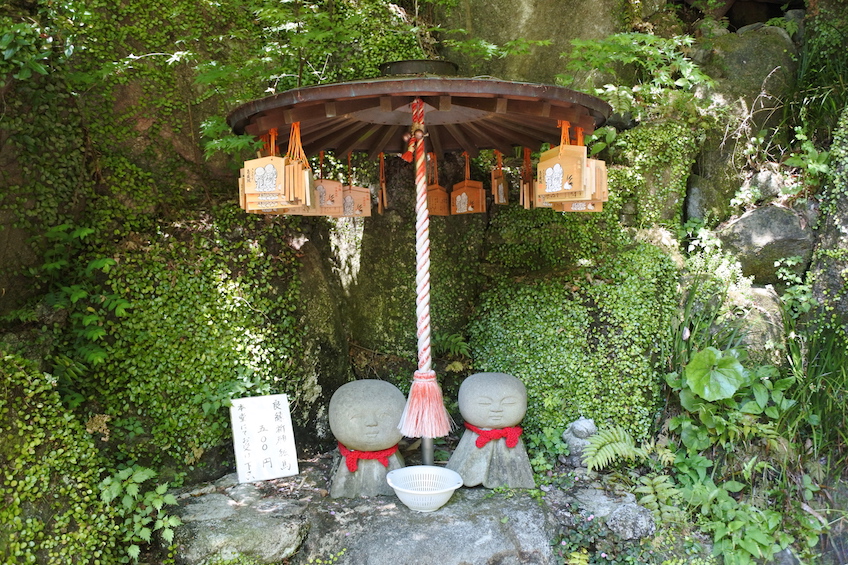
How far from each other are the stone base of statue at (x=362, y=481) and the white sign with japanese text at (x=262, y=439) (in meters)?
0.55

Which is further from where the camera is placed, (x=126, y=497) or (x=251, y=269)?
(x=251, y=269)

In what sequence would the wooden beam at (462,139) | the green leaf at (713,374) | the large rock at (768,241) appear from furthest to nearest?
1. the large rock at (768,241)
2. the wooden beam at (462,139)
3. the green leaf at (713,374)

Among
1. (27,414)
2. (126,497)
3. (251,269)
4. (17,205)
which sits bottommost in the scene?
(126,497)

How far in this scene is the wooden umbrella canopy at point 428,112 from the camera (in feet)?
12.6

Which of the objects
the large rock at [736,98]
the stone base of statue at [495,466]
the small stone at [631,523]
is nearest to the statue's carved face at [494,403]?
the stone base of statue at [495,466]

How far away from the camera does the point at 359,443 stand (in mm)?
4715

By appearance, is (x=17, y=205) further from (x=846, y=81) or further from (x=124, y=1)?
(x=846, y=81)

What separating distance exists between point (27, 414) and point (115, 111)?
292 centimetres

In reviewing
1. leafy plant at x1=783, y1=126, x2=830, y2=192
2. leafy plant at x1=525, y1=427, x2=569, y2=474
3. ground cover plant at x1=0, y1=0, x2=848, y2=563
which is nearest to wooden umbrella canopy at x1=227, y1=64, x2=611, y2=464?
ground cover plant at x1=0, y1=0, x2=848, y2=563

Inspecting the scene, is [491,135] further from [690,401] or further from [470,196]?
[690,401]

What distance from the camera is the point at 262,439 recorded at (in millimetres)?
5152

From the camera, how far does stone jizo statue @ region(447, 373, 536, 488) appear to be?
16.1 feet

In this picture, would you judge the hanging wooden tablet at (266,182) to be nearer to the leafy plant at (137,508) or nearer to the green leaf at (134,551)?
the leafy plant at (137,508)

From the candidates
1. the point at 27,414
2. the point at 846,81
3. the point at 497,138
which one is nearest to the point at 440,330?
the point at 497,138
